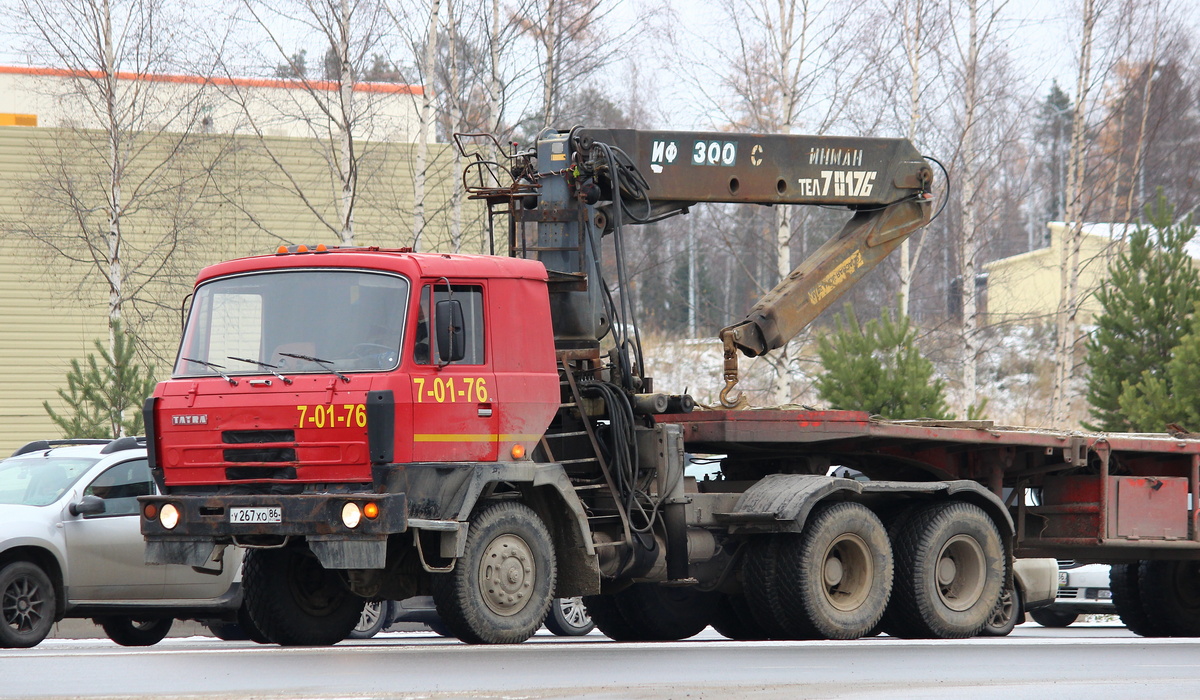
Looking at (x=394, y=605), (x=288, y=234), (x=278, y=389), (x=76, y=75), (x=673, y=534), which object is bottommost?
(x=394, y=605)

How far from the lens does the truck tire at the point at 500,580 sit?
33.6 ft

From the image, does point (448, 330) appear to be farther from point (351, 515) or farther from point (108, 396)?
point (108, 396)

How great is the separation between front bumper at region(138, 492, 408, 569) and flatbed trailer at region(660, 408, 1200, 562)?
3266 mm

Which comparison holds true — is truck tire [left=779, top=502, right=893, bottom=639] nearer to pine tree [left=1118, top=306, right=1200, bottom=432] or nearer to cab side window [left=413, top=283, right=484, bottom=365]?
cab side window [left=413, top=283, right=484, bottom=365]

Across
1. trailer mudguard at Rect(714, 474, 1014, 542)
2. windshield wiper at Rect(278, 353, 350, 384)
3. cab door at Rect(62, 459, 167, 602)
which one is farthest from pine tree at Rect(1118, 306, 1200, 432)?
windshield wiper at Rect(278, 353, 350, 384)

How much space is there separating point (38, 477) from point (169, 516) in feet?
10.3

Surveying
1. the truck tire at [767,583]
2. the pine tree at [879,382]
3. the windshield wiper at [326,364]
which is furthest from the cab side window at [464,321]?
the pine tree at [879,382]

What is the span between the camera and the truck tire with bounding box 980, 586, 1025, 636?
14495mm

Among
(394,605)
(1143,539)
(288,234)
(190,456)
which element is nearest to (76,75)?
(288,234)

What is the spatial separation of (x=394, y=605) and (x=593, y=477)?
4395mm

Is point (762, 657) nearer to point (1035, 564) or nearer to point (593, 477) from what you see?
point (593, 477)

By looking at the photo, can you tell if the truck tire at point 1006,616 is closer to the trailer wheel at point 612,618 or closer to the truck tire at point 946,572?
the truck tire at point 946,572

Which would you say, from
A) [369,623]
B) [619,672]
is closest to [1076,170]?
[369,623]

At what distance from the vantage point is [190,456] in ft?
34.8
